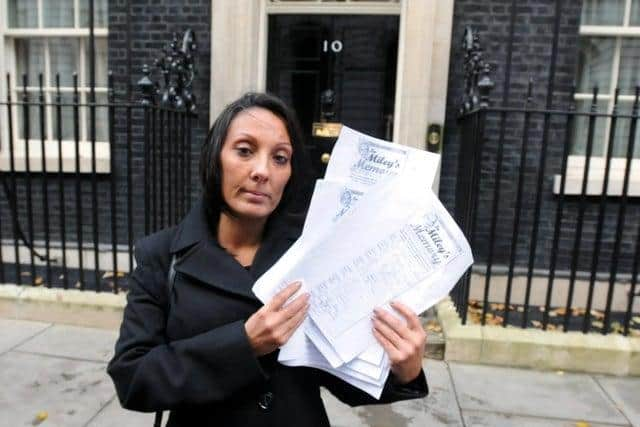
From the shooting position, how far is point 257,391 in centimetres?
126

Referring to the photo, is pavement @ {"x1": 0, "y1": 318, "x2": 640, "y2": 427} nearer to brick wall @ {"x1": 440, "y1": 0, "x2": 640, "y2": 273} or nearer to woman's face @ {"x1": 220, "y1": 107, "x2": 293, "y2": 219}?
brick wall @ {"x1": 440, "y1": 0, "x2": 640, "y2": 273}

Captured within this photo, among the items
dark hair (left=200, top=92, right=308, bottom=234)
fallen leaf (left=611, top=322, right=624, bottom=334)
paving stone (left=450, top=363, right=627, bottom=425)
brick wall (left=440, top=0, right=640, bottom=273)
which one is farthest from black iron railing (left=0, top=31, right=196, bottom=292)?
fallen leaf (left=611, top=322, right=624, bottom=334)

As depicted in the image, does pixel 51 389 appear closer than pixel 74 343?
Yes

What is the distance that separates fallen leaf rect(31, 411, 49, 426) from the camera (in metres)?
3.03

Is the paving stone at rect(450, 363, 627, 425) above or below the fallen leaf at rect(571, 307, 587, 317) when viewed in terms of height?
below

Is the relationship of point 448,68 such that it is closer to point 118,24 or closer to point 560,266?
point 560,266

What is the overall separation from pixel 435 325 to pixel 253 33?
3215mm

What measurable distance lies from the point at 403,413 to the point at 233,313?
7.75 feet

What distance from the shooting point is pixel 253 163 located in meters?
1.24

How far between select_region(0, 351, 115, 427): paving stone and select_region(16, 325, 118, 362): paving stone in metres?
0.10

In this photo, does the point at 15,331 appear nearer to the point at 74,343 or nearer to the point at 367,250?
the point at 74,343

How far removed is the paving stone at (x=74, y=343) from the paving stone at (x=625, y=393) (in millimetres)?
3508

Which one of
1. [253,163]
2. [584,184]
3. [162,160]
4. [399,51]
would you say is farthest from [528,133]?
[253,163]

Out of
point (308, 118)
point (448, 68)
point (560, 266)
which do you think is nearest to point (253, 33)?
point (308, 118)
